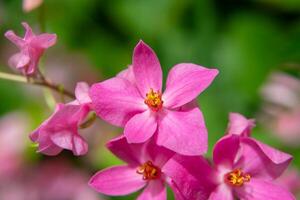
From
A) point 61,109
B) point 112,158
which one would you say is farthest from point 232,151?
point 112,158

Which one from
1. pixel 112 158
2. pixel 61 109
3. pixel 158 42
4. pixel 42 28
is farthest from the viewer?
pixel 158 42

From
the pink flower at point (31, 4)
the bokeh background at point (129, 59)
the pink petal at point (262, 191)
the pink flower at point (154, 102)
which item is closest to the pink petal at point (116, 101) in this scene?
the pink flower at point (154, 102)

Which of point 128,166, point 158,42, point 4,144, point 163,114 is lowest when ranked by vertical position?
point 4,144

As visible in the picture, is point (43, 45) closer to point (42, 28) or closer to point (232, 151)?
point (42, 28)

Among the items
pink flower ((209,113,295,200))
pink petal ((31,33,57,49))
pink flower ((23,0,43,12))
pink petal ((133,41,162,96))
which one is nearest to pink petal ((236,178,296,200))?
pink flower ((209,113,295,200))

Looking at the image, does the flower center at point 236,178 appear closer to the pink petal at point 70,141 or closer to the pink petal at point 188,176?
the pink petal at point 188,176

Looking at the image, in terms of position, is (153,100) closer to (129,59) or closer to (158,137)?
(158,137)

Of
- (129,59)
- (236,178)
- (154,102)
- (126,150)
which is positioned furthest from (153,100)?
(129,59)
